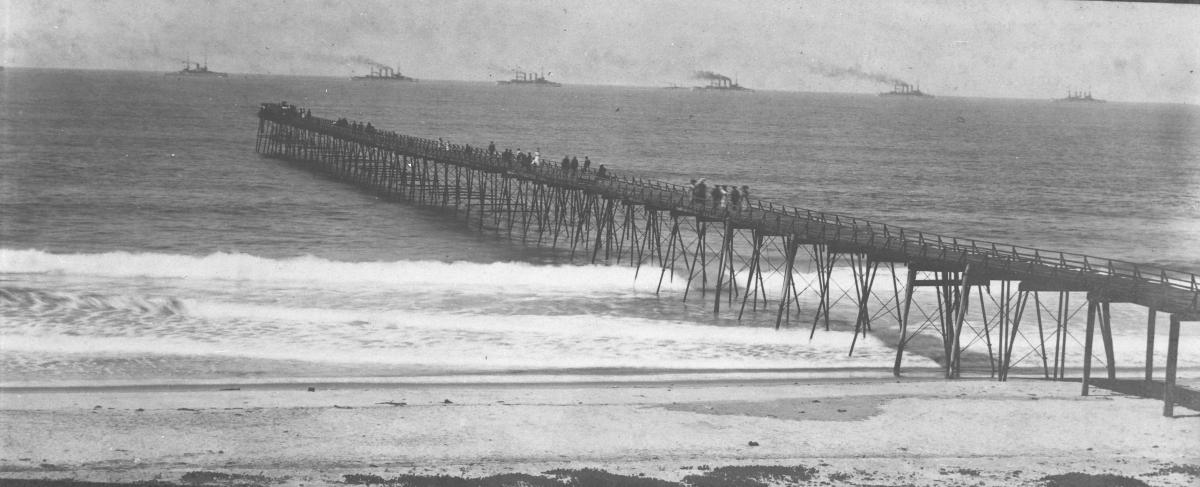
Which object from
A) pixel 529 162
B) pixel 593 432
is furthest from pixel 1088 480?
pixel 529 162

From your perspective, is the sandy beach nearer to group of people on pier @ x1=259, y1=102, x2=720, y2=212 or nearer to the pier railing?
the pier railing

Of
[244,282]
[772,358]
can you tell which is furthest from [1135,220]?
[244,282]

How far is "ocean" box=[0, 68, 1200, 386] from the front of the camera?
31750 mm

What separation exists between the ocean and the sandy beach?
3.36 metres

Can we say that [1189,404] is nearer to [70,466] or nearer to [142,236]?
[70,466]

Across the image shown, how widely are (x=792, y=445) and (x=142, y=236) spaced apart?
43.5 meters

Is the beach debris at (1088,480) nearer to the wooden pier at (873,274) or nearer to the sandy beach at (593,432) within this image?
the sandy beach at (593,432)

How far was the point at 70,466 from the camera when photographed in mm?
19688

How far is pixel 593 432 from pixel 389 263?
2901cm

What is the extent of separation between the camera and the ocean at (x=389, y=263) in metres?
31.8

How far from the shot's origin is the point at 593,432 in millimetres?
22812

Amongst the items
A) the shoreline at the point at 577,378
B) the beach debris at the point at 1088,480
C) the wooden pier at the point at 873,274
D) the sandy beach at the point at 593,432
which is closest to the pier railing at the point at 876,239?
the wooden pier at the point at 873,274

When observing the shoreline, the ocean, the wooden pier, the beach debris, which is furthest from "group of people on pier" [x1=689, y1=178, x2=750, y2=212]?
the beach debris

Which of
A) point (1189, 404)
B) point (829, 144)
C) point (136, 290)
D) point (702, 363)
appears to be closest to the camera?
point (1189, 404)
